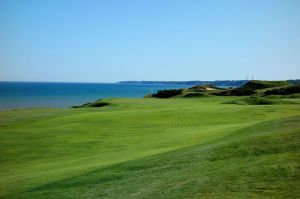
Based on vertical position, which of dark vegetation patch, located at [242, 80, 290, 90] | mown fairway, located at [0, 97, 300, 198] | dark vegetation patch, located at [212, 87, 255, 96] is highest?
dark vegetation patch, located at [242, 80, 290, 90]

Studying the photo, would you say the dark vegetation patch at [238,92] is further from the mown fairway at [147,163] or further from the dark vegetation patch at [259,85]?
the mown fairway at [147,163]

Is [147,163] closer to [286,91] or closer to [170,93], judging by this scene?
[286,91]

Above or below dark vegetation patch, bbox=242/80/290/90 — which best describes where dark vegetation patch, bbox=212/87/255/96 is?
below

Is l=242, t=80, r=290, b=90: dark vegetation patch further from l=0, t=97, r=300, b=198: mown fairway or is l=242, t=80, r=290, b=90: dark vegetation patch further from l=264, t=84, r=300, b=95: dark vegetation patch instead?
l=0, t=97, r=300, b=198: mown fairway

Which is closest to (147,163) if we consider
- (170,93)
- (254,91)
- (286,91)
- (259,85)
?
(286,91)

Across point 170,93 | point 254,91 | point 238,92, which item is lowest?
point 170,93

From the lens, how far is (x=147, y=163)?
16891 mm

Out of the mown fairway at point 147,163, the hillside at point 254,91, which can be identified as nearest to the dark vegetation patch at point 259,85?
the hillside at point 254,91

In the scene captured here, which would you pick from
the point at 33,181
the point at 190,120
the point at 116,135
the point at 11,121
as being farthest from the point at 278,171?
the point at 11,121

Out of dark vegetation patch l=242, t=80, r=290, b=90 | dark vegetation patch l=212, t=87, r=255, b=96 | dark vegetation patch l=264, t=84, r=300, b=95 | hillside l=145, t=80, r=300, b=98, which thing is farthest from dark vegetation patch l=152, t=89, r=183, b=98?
dark vegetation patch l=264, t=84, r=300, b=95

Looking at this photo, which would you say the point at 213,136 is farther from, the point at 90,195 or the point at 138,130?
the point at 90,195

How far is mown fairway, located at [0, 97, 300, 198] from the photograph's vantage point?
11922mm

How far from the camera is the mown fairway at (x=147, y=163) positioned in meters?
11.9

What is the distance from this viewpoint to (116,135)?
29312mm
